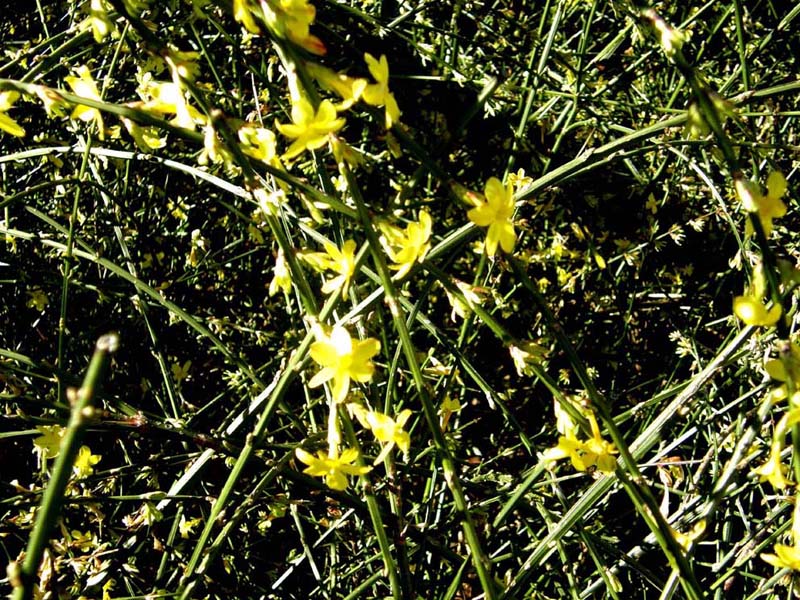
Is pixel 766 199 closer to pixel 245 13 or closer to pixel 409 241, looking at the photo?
pixel 409 241

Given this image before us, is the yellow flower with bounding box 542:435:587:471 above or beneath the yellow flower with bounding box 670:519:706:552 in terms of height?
above

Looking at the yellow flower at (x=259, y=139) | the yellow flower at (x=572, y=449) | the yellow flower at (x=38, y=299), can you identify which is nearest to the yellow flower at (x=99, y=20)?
the yellow flower at (x=259, y=139)

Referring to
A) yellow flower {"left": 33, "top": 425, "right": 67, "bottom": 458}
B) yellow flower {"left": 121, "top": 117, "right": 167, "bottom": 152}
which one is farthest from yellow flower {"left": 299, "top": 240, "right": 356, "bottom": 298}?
yellow flower {"left": 33, "top": 425, "right": 67, "bottom": 458}

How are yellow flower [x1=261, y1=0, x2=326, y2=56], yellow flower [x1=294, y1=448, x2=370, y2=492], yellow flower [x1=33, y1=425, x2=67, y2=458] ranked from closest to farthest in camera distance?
1. yellow flower [x1=261, y1=0, x2=326, y2=56]
2. yellow flower [x1=294, y1=448, x2=370, y2=492]
3. yellow flower [x1=33, y1=425, x2=67, y2=458]

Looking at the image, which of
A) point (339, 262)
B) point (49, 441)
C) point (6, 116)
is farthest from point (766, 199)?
point (49, 441)

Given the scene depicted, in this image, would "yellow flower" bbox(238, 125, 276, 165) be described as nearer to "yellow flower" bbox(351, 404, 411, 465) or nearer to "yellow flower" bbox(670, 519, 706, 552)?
"yellow flower" bbox(351, 404, 411, 465)

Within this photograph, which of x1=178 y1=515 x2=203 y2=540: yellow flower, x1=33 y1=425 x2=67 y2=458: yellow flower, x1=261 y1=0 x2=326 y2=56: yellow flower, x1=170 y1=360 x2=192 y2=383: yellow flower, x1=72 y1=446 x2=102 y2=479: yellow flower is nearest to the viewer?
x1=261 y1=0 x2=326 y2=56: yellow flower
